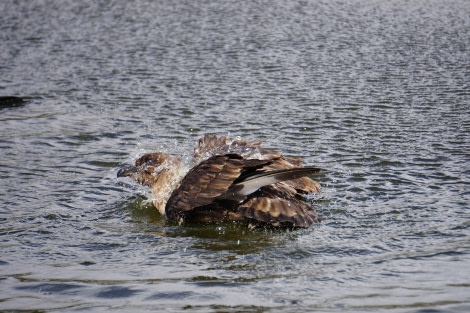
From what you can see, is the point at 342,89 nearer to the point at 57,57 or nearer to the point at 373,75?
the point at 373,75

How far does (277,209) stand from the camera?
688cm

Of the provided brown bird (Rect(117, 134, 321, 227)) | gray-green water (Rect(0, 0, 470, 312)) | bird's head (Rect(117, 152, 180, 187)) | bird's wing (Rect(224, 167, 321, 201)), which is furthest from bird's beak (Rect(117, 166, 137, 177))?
bird's wing (Rect(224, 167, 321, 201))

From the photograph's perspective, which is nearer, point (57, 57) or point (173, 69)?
point (173, 69)

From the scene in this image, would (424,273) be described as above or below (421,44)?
below

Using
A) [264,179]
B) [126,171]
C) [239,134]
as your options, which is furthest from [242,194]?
[239,134]

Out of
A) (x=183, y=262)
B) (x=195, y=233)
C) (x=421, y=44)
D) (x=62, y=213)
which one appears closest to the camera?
(x=183, y=262)

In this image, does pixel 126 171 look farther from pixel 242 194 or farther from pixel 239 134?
pixel 239 134

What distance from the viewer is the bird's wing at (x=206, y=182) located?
6926 mm

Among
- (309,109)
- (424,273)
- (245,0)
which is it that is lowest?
(424,273)

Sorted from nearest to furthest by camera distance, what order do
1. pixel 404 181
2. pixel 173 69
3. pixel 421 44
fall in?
pixel 404 181 < pixel 173 69 < pixel 421 44

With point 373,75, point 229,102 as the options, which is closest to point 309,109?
point 229,102

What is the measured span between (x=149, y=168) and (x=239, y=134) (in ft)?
6.23

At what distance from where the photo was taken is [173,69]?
43.6 ft

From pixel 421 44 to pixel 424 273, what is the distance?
366 inches
